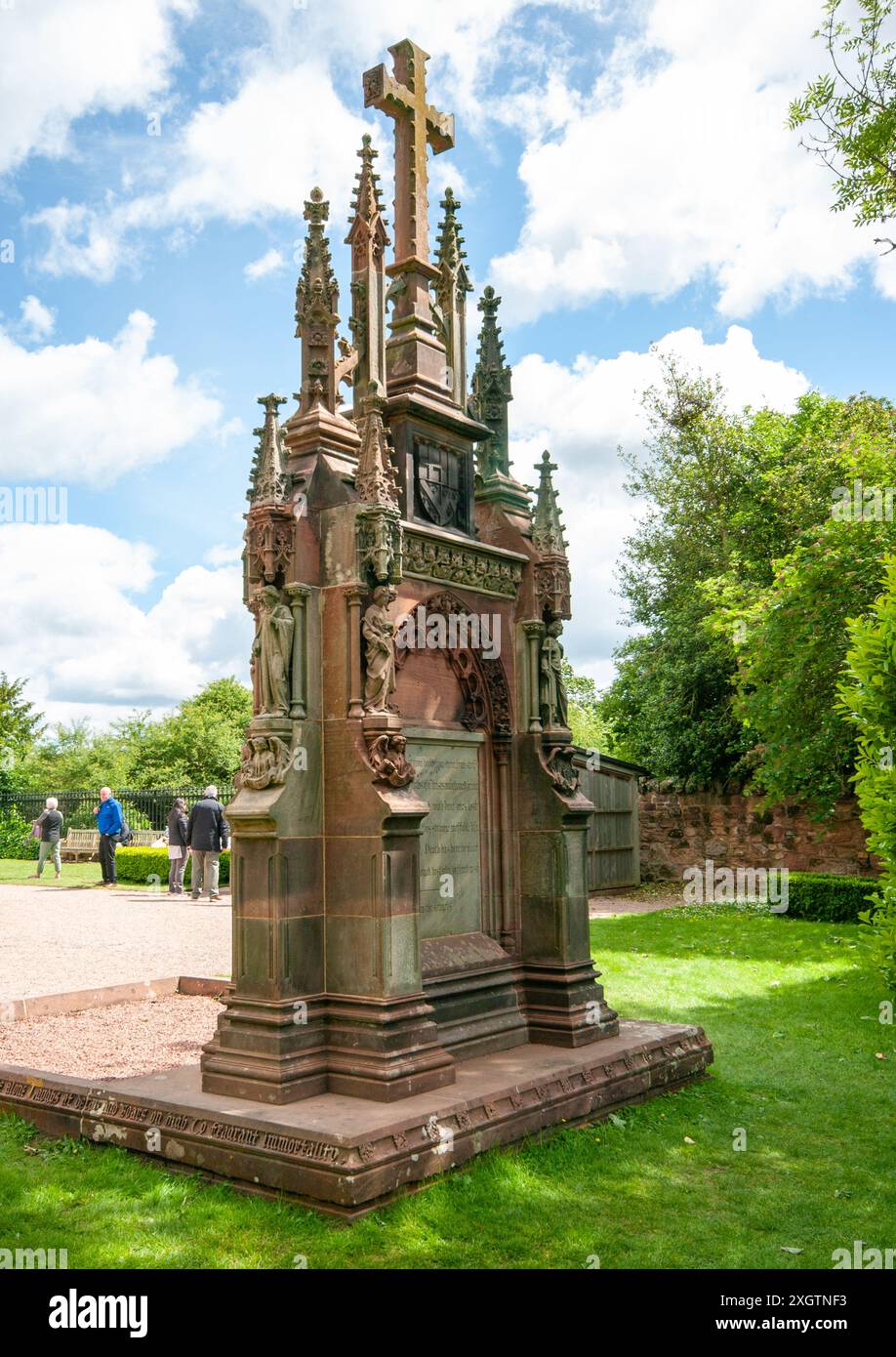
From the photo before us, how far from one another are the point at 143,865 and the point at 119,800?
7.56 meters

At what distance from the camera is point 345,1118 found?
579cm

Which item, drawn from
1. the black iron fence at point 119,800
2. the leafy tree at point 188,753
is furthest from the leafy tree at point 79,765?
the black iron fence at point 119,800

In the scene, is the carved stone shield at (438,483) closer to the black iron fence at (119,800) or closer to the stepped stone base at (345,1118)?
the stepped stone base at (345,1118)

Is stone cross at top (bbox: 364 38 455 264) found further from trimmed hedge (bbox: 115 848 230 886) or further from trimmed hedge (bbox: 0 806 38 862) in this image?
trimmed hedge (bbox: 0 806 38 862)

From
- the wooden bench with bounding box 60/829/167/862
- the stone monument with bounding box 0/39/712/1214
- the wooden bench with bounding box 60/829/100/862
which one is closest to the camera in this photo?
the stone monument with bounding box 0/39/712/1214

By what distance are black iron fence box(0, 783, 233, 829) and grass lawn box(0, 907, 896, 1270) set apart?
77.2ft

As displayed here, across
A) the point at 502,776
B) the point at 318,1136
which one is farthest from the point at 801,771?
the point at 318,1136

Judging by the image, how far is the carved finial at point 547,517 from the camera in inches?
343

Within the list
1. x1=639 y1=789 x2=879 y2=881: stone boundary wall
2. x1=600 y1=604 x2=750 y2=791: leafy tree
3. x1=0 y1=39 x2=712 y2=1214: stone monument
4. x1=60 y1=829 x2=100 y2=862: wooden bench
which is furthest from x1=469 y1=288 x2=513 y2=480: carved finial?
x1=60 y1=829 x2=100 y2=862: wooden bench

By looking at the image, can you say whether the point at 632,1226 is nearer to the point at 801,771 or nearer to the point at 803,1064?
the point at 803,1064

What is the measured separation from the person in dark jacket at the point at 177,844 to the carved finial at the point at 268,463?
15.5 m

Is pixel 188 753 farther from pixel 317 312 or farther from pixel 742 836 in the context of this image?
pixel 317 312

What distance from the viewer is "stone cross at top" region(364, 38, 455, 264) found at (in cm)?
813

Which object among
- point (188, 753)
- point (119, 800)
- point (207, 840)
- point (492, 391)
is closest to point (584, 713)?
point (188, 753)
